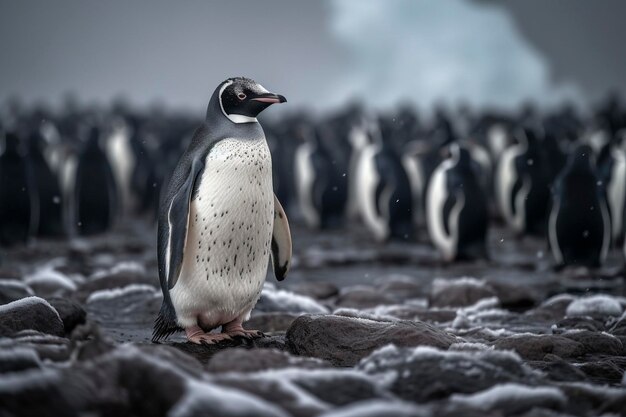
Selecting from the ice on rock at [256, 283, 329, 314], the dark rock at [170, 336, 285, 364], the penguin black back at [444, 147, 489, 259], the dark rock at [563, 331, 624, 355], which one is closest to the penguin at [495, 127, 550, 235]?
the penguin black back at [444, 147, 489, 259]

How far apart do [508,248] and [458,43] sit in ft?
114

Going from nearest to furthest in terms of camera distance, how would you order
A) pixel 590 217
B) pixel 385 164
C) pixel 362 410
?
pixel 362 410
pixel 590 217
pixel 385 164

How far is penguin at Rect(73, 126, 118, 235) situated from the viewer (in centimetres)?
1334

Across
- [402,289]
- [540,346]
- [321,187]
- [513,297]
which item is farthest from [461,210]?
[540,346]

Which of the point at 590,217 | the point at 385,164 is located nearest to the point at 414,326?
the point at 590,217

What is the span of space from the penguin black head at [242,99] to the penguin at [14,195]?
7.32 metres

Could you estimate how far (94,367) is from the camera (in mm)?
3133

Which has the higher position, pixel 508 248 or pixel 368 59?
pixel 368 59

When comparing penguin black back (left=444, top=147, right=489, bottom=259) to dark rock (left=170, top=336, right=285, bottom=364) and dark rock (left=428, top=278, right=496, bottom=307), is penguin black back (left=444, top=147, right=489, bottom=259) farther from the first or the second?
dark rock (left=170, top=336, right=285, bottom=364)

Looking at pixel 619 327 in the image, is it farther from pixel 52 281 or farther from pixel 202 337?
pixel 52 281

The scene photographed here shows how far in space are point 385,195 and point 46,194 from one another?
459 cm

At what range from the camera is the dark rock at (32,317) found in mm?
4449

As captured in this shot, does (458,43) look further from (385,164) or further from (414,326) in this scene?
(414,326)

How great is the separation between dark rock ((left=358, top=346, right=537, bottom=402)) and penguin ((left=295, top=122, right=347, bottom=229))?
1171 centimetres
